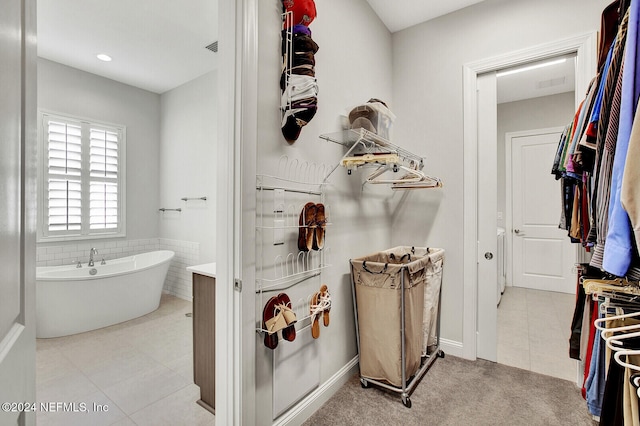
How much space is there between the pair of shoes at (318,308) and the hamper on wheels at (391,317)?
1.13ft

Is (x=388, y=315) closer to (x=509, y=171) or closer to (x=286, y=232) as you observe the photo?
(x=286, y=232)

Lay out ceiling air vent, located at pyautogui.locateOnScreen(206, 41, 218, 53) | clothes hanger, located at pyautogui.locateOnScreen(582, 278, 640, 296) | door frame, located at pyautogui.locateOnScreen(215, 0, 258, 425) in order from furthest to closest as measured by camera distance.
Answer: ceiling air vent, located at pyautogui.locateOnScreen(206, 41, 218, 53)
door frame, located at pyautogui.locateOnScreen(215, 0, 258, 425)
clothes hanger, located at pyautogui.locateOnScreen(582, 278, 640, 296)

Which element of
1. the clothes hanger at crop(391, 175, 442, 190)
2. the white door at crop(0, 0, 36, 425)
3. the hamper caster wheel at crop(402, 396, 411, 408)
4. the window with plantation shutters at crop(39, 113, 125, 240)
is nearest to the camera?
the white door at crop(0, 0, 36, 425)

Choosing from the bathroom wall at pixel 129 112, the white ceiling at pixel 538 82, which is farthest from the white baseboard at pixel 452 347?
the bathroom wall at pixel 129 112

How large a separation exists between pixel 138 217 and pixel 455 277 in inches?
168

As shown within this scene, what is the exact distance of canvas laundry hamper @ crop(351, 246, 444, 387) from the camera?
1.95 m

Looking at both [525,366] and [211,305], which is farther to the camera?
[525,366]

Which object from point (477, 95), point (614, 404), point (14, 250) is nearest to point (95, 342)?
point (14, 250)

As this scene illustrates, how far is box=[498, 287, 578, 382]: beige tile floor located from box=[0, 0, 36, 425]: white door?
9.56 feet

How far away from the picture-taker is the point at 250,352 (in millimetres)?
1440

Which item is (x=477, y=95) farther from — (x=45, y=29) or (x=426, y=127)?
(x=45, y=29)

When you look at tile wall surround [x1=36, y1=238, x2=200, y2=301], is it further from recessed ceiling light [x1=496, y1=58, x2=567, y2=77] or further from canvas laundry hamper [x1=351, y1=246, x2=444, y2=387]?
recessed ceiling light [x1=496, y1=58, x2=567, y2=77]

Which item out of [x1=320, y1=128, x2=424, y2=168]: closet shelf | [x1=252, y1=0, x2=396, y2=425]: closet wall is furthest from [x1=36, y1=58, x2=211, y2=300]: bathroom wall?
[x1=320, y1=128, x2=424, y2=168]: closet shelf

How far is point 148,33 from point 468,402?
424 centimetres
